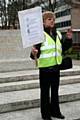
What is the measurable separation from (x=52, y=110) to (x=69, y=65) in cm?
80

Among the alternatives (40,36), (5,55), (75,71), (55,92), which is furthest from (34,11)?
(5,55)

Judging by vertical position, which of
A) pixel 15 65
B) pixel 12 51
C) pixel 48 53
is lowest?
pixel 15 65

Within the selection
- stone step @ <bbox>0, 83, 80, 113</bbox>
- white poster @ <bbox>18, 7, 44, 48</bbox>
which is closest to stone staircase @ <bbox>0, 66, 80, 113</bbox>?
stone step @ <bbox>0, 83, 80, 113</bbox>

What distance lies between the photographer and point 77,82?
8828 mm

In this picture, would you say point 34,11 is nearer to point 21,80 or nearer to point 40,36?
point 40,36

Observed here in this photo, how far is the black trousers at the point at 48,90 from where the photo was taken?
18.4ft

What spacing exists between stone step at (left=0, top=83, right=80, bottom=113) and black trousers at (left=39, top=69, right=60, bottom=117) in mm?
865

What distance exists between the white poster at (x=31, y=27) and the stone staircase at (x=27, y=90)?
1539 mm

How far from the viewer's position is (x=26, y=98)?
22.4 feet

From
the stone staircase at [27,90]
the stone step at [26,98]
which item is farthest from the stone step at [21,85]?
the stone step at [26,98]

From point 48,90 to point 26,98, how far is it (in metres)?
1.23

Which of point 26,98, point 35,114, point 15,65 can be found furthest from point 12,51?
point 35,114

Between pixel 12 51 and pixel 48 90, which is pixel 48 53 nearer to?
pixel 48 90

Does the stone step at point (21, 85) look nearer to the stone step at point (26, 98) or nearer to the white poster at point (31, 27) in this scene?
the stone step at point (26, 98)
